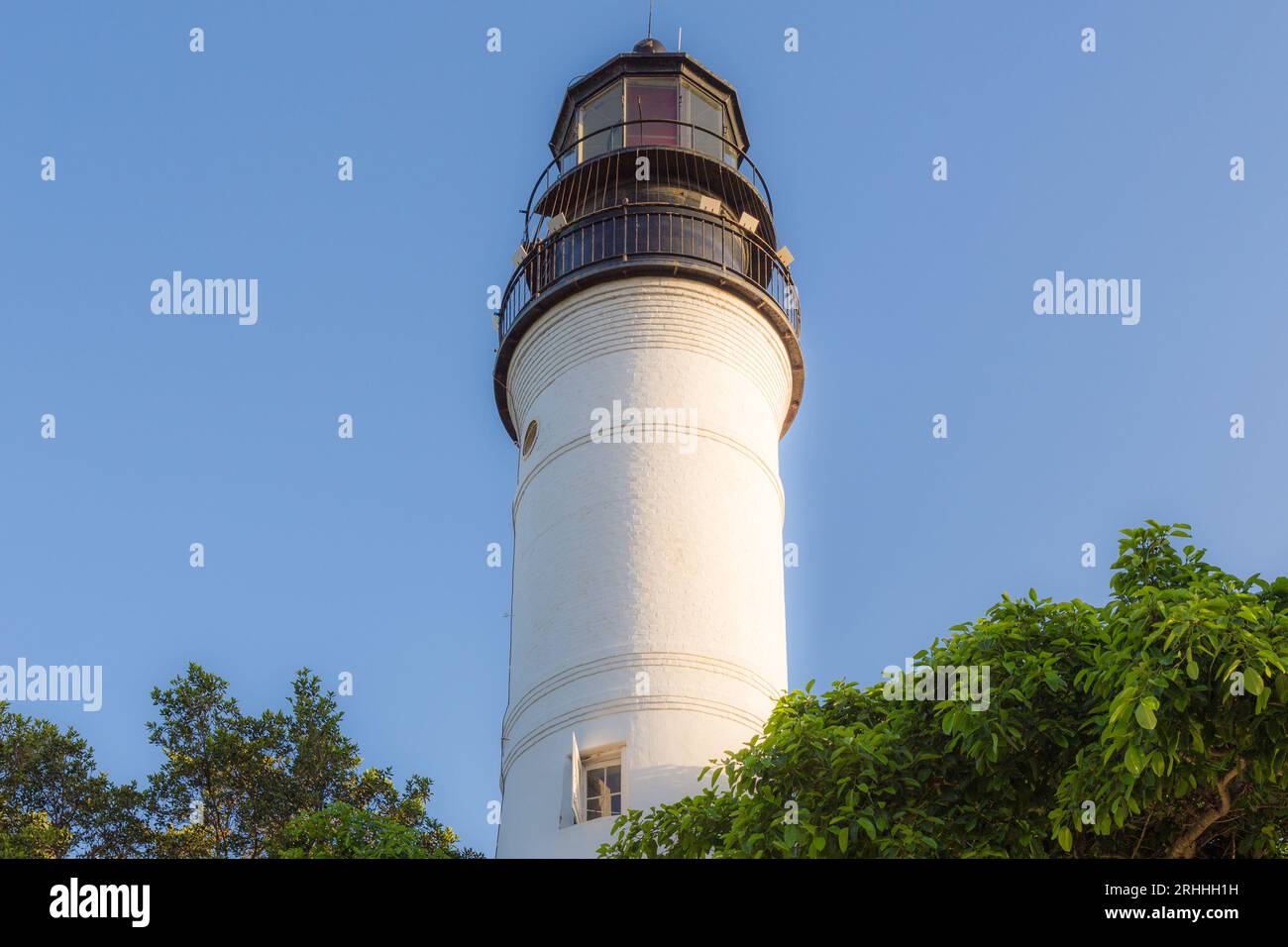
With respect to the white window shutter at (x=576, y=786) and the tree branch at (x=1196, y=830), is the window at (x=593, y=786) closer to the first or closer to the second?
the white window shutter at (x=576, y=786)

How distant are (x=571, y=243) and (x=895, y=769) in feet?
46.1

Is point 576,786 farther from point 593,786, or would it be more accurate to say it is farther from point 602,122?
point 602,122

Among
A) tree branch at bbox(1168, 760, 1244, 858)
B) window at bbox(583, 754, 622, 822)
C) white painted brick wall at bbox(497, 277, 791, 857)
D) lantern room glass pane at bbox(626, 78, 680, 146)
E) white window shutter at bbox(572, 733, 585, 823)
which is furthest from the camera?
lantern room glass pane at bbox(626, 78, 680, 146)

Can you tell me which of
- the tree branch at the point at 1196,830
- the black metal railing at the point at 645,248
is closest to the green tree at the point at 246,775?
the black metal railing at the point at 645,248

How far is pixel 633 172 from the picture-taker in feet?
104

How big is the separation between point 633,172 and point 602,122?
2.45 m

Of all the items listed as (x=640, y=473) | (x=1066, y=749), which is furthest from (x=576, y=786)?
(x=1066, y=749)

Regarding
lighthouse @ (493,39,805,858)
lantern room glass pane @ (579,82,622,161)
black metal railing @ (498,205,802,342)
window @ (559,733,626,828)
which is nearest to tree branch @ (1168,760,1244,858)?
lighthouse @ (493,39,805,858)

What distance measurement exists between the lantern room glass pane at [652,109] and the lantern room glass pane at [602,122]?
0.23 m

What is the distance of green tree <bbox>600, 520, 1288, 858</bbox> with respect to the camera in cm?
1627

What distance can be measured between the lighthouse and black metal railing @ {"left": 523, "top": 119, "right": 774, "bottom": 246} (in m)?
0.05

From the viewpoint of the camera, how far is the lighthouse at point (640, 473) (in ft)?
83.0

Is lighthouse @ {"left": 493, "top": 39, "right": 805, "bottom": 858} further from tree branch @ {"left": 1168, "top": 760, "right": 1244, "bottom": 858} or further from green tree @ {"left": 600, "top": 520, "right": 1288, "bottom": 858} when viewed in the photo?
tree branch @ {"left": 1168, "top": 760, "right": 1244, "bottom": 858}
